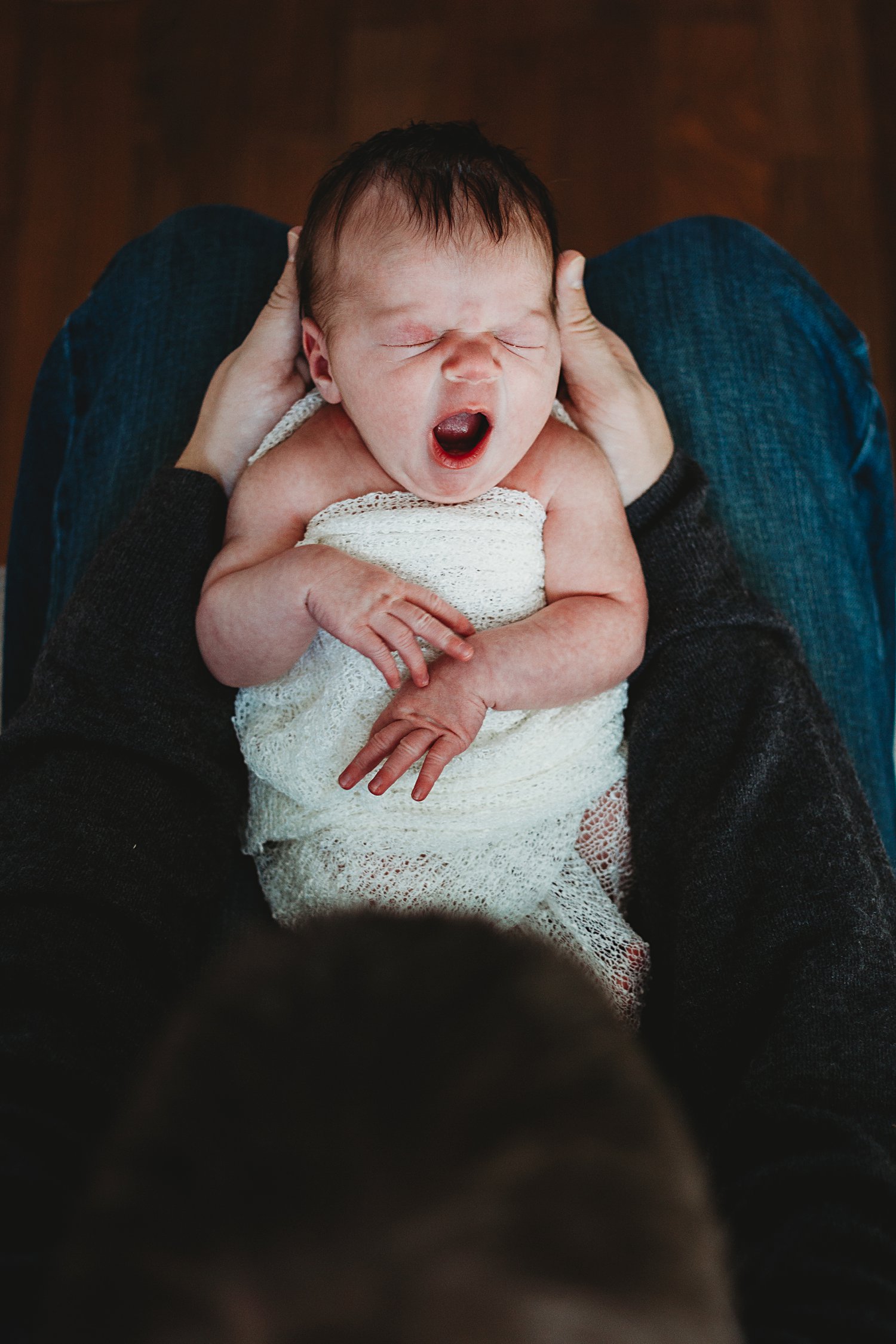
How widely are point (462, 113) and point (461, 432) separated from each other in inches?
48.4

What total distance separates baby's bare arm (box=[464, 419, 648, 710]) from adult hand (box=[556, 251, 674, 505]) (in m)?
0.02

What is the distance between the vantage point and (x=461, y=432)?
2.80 feet

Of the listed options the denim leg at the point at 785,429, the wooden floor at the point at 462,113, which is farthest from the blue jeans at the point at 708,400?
the wooden floor at the point at 462,113

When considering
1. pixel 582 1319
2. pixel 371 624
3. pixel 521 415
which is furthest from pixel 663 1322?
pixel 521 415

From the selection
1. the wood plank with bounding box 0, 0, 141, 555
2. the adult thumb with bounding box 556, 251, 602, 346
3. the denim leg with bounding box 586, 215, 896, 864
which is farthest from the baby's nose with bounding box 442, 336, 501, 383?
the wood plank with bounding box 0, 0, 141, 555

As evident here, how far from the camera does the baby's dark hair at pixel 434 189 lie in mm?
807

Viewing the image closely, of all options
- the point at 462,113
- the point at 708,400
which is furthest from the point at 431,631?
the point at 462,113

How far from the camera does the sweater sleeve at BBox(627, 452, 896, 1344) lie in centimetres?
52

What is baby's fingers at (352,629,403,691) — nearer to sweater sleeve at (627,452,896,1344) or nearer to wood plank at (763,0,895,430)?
sweater sleeve at (627,452,896,1344)

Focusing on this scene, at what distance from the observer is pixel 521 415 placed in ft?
2.69

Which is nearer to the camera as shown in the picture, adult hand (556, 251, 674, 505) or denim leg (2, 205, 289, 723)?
adult hand (556, 251, 674, 505)

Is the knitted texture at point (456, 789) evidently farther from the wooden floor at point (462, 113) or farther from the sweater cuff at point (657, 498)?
the wooden floor at point (462, 113)

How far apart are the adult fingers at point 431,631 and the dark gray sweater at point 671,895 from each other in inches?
7.1

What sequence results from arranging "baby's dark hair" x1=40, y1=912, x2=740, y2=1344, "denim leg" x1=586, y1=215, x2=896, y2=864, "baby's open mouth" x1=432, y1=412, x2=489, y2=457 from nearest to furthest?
"baby's dark hair" x1=40, y1=912, x2=740, y2=1344
"baby's open mouth" x1=432, y1=412, x2=489, y2=457
"denim leg" x1=586, y1=215, x2=896, y2=864
